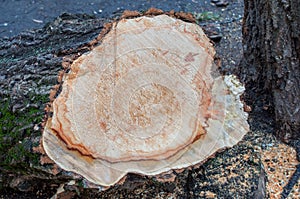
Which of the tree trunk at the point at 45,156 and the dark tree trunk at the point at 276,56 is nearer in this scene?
the tree trunk at the point at 45,156

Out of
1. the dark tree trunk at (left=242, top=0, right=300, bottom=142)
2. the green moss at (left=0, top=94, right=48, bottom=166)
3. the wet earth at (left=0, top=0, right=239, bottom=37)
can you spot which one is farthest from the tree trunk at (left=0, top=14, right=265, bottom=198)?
the wet earth at (left=0, top=0, right=239, bottom=37)

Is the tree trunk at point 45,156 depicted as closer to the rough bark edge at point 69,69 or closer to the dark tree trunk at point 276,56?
the rough bark edge at point 69,69

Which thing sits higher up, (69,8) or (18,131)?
(18,131)

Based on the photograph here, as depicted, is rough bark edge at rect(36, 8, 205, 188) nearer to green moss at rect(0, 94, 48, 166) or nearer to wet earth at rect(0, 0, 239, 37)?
green moss at rect(0, 94, 48, 166)

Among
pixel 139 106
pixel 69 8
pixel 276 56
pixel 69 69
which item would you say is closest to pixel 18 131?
pixel 69 69

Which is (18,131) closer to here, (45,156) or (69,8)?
(45,156)

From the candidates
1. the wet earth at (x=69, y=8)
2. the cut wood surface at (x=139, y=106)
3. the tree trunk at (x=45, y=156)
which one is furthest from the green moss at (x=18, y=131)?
the wet earth at (x=69, y=8)
